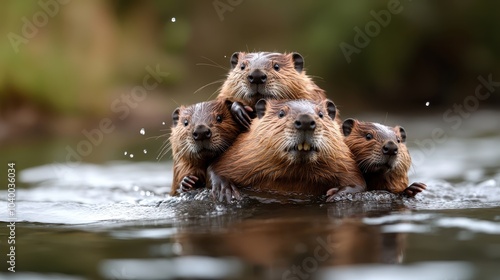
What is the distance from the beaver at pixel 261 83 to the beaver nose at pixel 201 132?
0.81 feet

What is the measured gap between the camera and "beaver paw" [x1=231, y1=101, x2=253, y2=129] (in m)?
5.55

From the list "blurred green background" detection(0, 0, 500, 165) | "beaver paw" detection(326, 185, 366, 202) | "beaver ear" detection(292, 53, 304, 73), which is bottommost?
"beaver paw" detection(326, 185, 366, 202)

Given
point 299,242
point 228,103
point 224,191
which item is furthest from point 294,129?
point 299,242

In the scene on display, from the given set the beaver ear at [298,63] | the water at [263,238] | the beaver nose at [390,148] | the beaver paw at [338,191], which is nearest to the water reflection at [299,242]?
the water at [263,238]

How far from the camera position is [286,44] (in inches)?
561

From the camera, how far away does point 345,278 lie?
3168 mm

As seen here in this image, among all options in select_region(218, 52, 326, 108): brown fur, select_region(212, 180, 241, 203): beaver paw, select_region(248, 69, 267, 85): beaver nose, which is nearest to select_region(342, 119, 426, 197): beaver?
select_region(218, 52, 326, 108): brown fur

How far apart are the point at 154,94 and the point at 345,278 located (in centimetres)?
1058

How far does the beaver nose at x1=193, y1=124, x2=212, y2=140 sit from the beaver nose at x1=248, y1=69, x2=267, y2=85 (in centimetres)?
46

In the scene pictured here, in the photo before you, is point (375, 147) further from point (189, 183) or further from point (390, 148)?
point (189, 183)

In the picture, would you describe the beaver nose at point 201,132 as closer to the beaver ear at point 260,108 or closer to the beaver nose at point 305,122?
the beaver ear at point 260,108

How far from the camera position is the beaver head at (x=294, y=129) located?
496 centimetres

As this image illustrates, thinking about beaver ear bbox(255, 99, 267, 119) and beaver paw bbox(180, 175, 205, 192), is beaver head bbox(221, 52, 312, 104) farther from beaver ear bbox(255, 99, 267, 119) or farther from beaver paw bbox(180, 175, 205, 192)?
beaver paw bbox(180, 175, 205, 192)

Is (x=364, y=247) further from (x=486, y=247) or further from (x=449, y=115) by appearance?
(x=449, y=115)
